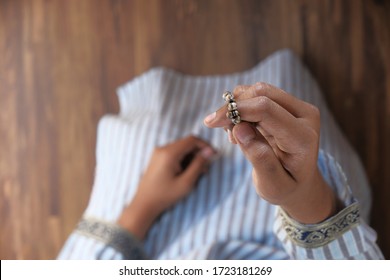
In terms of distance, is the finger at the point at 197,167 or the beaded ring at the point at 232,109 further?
the finger at the point at 197,167

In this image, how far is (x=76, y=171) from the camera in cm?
56

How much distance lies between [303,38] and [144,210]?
31 centimetres

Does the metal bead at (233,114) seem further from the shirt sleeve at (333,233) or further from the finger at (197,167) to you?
the finger at (197,167)

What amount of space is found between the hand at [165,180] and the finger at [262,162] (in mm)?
197

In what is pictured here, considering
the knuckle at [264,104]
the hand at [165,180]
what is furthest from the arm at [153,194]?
the knuckle at [264,104]

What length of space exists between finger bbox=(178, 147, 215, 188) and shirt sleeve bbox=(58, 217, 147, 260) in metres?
0.08

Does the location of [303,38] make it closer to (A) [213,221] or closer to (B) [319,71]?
(B) [319,71]

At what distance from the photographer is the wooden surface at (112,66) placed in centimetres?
55

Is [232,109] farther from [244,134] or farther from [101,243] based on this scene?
[101,243]

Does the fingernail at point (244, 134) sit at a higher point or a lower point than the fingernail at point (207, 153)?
higher

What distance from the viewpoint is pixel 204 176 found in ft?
1.66

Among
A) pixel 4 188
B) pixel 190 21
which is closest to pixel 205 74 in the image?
pixel 190 21

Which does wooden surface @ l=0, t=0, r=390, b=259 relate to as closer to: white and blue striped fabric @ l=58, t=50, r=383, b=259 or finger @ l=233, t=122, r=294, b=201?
white and blue striped fabric @ l=58, t=50, r=383, b=259

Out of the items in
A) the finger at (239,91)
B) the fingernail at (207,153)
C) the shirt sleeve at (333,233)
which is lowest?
the shirt sleeve at (333,233)
